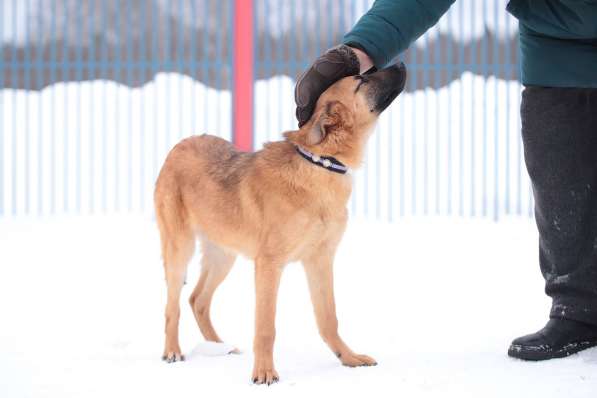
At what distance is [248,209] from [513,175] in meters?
5.89

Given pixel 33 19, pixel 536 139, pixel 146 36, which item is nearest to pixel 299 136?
pixel 536 139

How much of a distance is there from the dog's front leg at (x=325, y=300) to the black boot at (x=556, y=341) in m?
0.72

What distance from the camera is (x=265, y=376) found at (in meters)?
3.10

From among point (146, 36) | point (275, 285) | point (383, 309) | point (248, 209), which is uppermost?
point (146, 36)

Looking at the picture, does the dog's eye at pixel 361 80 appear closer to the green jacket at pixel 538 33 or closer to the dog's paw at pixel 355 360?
the green jacket at pixel 538 33

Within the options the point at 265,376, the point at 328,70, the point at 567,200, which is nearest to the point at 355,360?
the point at 265,376

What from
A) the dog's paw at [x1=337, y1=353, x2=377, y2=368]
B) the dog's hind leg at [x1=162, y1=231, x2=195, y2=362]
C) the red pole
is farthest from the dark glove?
the red pole

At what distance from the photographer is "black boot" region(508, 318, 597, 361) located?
3.31 m

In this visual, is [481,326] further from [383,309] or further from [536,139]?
[536,139]

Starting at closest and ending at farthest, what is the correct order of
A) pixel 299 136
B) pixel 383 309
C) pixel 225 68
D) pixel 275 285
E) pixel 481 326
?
pixel 275 285, pixel 299 136, pixel 481 326, pixel 383 309, pixel 225 68

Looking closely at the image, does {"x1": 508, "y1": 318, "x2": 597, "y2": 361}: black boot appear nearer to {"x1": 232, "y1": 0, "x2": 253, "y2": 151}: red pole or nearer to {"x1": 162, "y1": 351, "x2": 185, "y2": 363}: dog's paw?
{"x1": 162, "y1": 351, "x2": 185, "y2": 363}: dog's paw

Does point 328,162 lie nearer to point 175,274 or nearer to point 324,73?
point 324,73

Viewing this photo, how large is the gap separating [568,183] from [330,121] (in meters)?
1.14

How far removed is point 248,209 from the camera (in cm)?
352
